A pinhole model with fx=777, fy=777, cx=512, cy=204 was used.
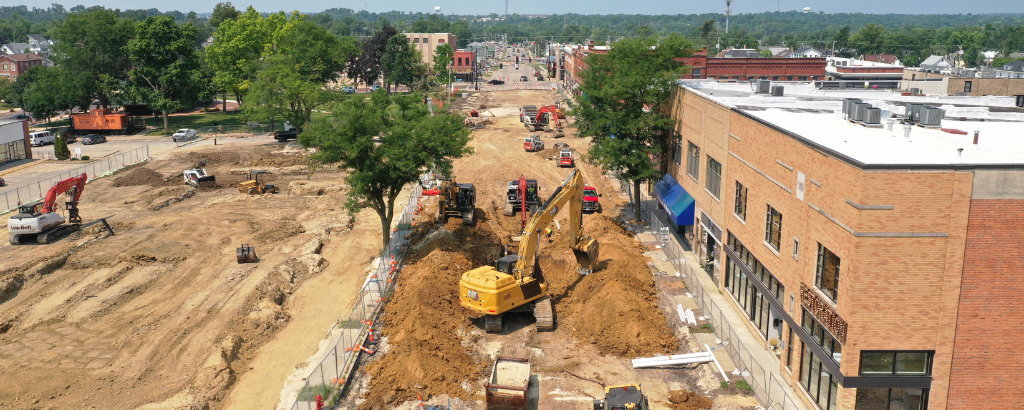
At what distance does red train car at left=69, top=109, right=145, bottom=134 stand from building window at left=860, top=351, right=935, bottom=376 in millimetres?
→ 97948

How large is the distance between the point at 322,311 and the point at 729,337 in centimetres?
1931

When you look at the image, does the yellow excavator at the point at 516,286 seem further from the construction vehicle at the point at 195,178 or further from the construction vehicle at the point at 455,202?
the construction vehicle at the point at 195,178

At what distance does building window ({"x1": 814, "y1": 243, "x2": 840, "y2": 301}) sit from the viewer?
2578cm

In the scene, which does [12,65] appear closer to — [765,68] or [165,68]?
[165,68]

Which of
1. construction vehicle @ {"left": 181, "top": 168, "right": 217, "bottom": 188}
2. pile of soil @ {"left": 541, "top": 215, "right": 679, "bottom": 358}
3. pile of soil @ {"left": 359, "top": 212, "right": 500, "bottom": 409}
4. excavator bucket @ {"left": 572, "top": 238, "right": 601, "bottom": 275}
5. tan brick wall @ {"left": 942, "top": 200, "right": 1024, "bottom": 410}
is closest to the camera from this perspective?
tan brick wall @ {"left": 942, "top": 200, "right": 1024, "bottom": 410}

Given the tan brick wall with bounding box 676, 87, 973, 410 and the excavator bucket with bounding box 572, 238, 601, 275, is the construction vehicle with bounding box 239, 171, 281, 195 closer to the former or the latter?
the excavator bucket with bounding box 572, 238, 601, 275

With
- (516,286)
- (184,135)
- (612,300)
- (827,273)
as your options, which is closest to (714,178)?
(612,300)

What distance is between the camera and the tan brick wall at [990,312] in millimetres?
23453

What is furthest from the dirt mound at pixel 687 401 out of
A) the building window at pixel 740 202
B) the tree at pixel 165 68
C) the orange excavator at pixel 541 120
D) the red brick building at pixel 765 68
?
the red brick building at pixel 765 68

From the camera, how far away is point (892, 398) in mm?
25016

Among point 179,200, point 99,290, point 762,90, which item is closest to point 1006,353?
point 762,90

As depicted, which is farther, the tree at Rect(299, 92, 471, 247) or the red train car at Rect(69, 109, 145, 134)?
the red train car at Rect(69, 109, 145, 134)

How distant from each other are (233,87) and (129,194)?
47.0 m

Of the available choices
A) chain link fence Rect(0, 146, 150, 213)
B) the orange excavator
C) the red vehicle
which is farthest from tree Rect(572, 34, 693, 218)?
chain link fence Rect(0, 146, 150, 213)
